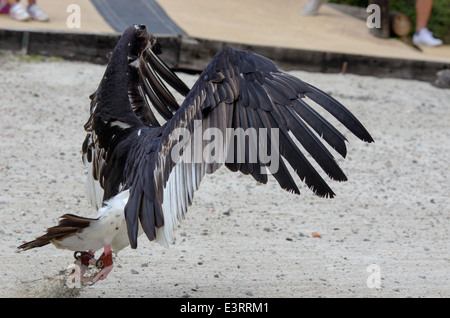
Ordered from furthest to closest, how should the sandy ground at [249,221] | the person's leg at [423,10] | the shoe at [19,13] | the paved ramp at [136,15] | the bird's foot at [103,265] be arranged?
the person's leg at [423,10]
the paved ramp at [136,15]
the shoe at [19,13]
the sandy ground at [249,221]
the bird's foot at [103,265]

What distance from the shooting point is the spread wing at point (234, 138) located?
3.89 meters

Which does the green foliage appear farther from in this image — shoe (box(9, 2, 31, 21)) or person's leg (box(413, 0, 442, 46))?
shoe (box(9, 2, 31, 21))

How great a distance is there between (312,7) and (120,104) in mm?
7296

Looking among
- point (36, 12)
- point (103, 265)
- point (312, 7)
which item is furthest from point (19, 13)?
point (103, 265)

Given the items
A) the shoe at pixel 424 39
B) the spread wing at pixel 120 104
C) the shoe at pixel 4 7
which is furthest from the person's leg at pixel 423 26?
the spread wing at pixel 120 104

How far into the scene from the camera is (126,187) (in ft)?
15.1

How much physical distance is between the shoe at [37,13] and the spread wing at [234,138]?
601cm

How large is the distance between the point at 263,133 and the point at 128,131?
1292mm

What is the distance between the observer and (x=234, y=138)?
159 inches

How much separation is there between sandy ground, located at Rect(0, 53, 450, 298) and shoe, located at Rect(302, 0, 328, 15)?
134 inches

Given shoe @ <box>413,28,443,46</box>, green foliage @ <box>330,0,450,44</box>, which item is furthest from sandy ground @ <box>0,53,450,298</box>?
green foliage @ <box>330,0,450,44</box>

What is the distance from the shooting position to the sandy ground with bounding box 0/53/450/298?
5180mm

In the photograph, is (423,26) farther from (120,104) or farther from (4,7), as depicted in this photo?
(120,104)

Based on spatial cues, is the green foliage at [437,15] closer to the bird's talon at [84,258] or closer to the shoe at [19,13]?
the shoe at [19,13]
